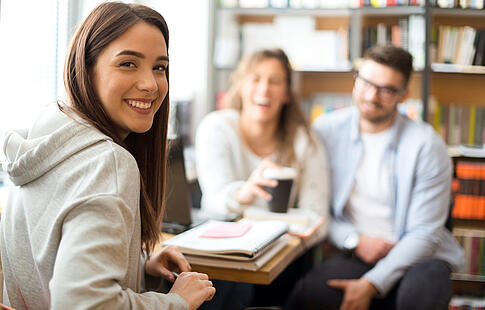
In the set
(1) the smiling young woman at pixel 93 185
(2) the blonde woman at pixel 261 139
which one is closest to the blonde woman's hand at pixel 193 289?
(1) the smiling young woman at pixel 93 185

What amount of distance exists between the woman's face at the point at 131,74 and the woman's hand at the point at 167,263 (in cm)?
34


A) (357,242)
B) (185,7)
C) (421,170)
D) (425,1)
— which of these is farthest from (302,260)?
(185,7)

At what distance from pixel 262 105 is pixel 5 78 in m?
1.22

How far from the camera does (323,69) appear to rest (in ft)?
10.7

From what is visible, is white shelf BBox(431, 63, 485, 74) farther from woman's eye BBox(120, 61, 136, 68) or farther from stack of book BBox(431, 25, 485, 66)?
woman's eye BBox(120, 61, 136, 68)

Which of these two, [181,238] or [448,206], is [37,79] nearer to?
[181,238]

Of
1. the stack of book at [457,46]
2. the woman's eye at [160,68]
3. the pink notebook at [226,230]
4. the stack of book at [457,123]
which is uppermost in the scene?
the stack of book at [457,46]

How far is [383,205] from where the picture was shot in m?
2.31

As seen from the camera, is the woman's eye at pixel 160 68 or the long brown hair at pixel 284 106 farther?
the long brown hair at pixel 284 106


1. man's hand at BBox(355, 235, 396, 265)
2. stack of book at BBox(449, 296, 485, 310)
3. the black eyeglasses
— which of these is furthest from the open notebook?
stack of book at BBox(449, 296, 485, 310)

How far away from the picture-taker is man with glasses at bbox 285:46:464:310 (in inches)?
78.5

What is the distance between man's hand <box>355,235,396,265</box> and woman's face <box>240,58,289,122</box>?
2.27 ft

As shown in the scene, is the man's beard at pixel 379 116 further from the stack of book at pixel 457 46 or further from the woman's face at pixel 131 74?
the woman's face at pixel 131 74

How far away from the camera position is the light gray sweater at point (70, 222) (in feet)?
2.76
